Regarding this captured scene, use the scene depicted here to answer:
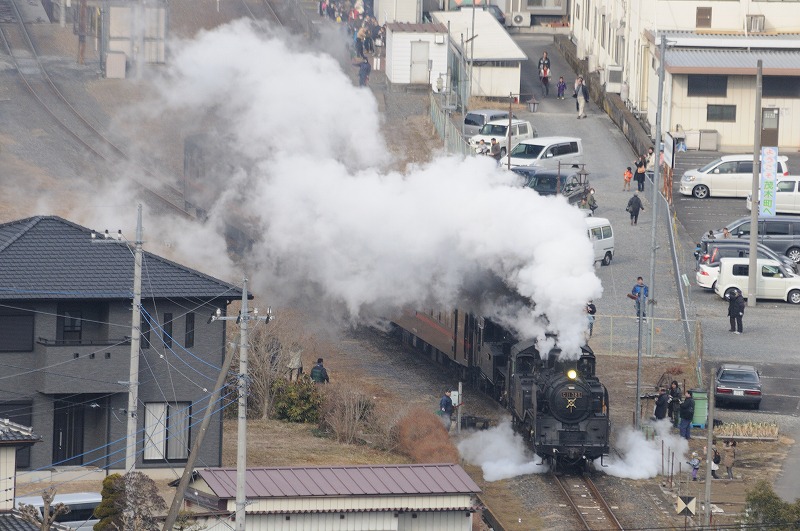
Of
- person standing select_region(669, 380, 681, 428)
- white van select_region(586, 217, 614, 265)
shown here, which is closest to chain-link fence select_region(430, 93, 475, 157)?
white van select_region(586, 217, 614, 265)

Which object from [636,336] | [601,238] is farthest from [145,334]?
[601,238]

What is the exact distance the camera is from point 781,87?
260ft

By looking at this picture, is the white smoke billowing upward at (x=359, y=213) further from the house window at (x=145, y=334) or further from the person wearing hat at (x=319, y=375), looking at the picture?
the house window at (x=145, y=334)

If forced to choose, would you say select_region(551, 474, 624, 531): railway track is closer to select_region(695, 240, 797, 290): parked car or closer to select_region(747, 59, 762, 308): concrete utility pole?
select_region(747, 59, 762, 308): concrete utility pole

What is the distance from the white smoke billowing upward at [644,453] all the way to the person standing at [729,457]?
97cm

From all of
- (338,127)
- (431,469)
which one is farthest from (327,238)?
(431,469)

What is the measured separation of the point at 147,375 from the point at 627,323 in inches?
767

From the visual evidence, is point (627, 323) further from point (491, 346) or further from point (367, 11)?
point (367, 11)

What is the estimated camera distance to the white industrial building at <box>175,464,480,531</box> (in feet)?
127

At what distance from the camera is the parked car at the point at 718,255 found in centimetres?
6450

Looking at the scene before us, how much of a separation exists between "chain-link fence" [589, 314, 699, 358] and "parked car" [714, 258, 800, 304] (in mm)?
4011

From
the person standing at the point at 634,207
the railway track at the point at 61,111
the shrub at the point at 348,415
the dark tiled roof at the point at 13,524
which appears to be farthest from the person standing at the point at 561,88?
the dark tiled roof at the point at 13,524

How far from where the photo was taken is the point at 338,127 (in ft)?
197

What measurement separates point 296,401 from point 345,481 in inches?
435
